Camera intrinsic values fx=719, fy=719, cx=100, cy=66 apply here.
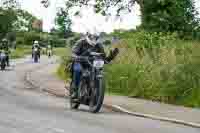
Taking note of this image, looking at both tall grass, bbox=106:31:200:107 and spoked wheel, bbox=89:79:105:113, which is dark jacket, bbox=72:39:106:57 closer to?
spoked wheel, bbox=89:79:105:113

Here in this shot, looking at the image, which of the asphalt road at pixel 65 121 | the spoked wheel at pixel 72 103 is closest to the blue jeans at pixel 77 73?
the spoked wheel at pixel 72 103

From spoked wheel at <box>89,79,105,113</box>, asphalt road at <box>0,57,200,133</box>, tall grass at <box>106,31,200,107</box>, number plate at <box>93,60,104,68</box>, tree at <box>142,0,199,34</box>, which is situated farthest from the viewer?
tree at <box>142,0,199,34</box>

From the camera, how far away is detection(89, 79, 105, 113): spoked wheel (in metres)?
14.4

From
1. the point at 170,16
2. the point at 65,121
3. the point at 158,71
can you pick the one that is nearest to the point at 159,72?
the point at 158,71

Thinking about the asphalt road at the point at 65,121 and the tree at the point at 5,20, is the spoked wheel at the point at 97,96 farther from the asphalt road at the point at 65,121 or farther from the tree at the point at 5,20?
the tree at the point at 5,20

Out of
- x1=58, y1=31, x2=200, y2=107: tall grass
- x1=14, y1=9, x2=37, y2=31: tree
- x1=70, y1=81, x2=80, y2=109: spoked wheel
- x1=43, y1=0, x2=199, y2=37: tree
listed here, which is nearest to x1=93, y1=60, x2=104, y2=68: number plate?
x1=70, y1=81, x2=80, y2=109: spoked wheel

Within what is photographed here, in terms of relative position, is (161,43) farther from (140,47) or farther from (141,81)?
(141,81)

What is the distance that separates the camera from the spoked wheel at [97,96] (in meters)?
14.4

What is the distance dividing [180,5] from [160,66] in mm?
23294

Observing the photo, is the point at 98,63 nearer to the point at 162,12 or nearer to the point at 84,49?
the point at 84,49

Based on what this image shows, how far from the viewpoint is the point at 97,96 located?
1457 centimetres

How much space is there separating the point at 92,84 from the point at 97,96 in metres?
0.32

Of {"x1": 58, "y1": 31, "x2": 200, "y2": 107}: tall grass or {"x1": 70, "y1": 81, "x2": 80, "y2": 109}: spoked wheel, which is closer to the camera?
{"x1": 70, "y1": 81, "x2": 80, "y2": 109}: spoked wheel

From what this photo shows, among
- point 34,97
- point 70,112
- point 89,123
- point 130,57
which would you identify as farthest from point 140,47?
point 89,123
